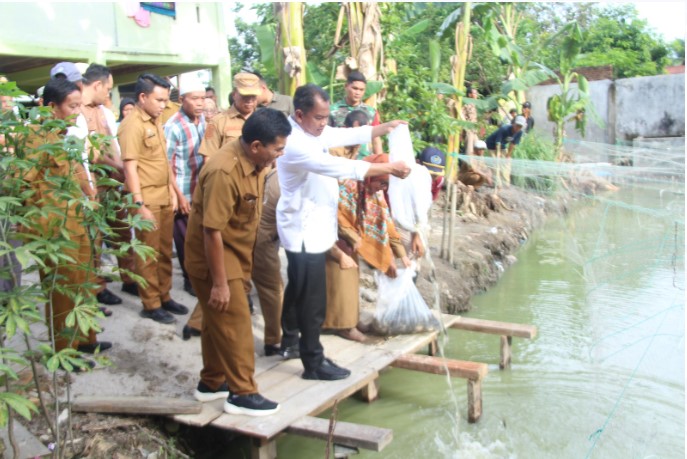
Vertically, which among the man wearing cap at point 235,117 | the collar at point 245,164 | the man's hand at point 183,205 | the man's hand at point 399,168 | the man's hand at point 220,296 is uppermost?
the man wearing cap at point 235,117

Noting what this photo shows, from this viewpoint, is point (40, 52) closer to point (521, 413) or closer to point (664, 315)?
point (521, 413)

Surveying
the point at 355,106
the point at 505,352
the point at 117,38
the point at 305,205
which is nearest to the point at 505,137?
the point at 355,106

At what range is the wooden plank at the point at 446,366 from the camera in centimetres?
424

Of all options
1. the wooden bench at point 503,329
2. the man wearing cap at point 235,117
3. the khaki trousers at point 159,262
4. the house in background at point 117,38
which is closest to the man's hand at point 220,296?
the khaki trousers at point 159,262

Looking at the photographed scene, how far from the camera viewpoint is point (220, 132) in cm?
465

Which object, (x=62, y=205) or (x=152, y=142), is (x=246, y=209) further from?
(x=152, y=142)

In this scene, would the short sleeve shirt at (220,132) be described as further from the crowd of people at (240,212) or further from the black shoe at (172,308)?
the black shoe at (172,308)

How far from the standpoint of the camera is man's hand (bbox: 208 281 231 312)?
324 cm

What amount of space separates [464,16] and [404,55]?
4.66 ft

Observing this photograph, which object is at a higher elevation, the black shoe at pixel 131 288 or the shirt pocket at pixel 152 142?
the shirt pocket at pixel 152 142

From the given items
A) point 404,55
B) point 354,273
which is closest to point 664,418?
point 354,273

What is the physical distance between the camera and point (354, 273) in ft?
15.3

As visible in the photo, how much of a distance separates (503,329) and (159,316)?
2.53 metres

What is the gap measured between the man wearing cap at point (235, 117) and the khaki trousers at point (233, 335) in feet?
4.92
